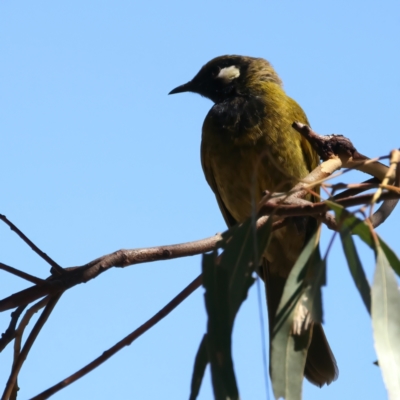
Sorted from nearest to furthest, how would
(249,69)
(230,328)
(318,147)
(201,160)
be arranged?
1. (230,328)
2. (318,147)
3. (201,160)
4. (249,69)

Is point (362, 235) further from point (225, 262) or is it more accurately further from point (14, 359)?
point (14, 359)

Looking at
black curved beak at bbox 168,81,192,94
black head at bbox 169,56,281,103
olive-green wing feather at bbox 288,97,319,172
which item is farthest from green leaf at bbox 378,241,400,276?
black curved beak at bbox 168,81,192,94

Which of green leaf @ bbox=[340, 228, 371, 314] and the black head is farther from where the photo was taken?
the black head

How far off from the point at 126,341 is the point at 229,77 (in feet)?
9.62

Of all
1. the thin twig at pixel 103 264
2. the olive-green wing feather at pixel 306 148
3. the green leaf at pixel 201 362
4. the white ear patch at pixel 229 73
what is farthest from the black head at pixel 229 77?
the green leaf at pixel 201 362

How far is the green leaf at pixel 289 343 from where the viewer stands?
1.81m

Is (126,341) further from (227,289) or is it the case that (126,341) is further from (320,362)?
(320,362)

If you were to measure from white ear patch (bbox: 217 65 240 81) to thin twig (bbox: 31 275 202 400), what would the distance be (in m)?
2.67

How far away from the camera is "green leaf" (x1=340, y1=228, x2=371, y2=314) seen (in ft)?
5.70

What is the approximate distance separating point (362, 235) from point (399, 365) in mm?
375

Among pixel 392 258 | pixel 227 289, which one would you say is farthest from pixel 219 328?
pixel 392 258

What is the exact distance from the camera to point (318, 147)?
2812 millimetres

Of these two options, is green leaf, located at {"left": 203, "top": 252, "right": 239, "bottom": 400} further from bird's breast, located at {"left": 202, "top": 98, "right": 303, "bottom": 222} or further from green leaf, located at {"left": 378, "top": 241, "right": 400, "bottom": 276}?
bird's breast, located at {"left": 202, "top": 98, "right": 303, "bottom": 222}

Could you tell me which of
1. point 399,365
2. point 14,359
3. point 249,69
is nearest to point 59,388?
point 14,359
